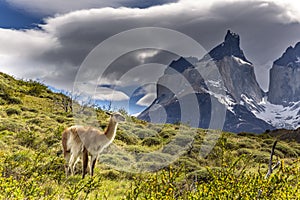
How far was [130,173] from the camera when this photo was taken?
12.0 meters

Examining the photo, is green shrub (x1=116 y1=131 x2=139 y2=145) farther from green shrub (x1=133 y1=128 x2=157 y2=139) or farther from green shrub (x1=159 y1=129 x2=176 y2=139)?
green shrub (x1=159 y1=129 x2=176 y2=139)

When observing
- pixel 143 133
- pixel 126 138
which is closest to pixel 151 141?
pixel 126 138

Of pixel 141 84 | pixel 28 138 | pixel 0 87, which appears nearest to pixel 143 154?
pixel 141 84

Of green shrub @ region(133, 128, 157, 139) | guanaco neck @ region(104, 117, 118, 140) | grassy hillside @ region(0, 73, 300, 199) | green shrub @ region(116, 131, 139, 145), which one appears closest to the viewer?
grassy hillside @ region(0, 73, 300, 199)

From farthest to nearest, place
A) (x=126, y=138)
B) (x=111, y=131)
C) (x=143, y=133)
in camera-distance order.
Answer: (x=143, y=133), (x=126, y=138), (x=111, y=131)

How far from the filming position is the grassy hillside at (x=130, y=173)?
383 centimetres

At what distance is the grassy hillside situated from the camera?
12.6ft

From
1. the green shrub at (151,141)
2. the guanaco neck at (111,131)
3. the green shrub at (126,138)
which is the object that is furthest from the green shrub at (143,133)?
the guanaco neck at (111,131)

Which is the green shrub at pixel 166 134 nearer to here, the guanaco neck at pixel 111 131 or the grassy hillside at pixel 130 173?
the grassy hillside at pixel 130 173

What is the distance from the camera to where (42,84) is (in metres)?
46.6

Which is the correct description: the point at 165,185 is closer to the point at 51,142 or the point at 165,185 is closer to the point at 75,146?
the point at 75,146

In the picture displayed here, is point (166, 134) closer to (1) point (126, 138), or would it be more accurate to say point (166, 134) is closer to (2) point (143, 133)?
(2) point (143, 133)

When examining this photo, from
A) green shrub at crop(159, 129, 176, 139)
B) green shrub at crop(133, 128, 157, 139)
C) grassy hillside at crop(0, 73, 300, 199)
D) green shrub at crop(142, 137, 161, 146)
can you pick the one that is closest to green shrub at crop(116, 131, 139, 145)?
grassy hillside at crop(0, 73, 300, 199)

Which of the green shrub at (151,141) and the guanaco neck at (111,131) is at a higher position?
the guanaco neck at (111,131)
